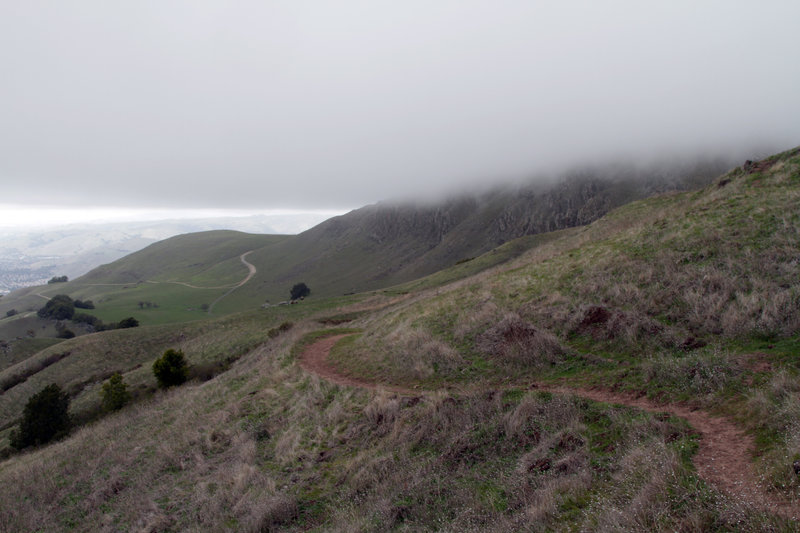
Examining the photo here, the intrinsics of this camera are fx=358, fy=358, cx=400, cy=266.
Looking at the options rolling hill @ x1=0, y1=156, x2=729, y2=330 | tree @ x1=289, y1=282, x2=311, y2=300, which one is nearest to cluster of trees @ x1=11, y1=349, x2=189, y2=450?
rolling hill @ x1=0, y1=156, x2=729, y2=330

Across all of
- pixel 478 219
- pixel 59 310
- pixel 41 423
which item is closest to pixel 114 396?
pixel 41 423

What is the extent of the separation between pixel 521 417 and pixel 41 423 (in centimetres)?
3233

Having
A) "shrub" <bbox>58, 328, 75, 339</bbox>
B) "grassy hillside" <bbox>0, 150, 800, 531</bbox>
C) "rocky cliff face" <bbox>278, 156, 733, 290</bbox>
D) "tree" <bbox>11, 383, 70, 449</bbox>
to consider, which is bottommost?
"shrub" <bbox>58, 328, 75, 339</bbox>

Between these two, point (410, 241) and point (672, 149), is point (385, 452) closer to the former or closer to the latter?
point (410, 241)

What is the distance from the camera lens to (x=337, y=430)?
36.6 feet

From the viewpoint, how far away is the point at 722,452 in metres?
5.53

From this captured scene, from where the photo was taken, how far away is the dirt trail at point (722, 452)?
4.18 metres

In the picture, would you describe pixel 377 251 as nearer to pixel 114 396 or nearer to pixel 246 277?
pixel 246 277

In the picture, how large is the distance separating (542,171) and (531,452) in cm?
19087

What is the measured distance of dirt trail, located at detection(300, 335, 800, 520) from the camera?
4.18m

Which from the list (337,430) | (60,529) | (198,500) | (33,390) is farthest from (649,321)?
(33,390)

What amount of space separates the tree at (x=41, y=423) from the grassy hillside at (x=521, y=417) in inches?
294

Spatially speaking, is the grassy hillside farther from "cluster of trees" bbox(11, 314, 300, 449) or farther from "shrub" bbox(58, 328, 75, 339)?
"shrub" bbox(58, 328, 75, 339)

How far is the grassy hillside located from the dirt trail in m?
0.12
